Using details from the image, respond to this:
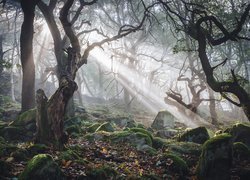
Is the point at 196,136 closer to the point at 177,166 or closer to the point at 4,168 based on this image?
the point at 177,166

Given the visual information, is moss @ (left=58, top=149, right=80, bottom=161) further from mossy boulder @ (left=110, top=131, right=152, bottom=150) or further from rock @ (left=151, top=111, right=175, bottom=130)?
rock @ (left=151, top=111, right=175, bottom=130)

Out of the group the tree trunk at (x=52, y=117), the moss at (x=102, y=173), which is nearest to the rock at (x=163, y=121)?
the tree trunk at (x=52, y=117)

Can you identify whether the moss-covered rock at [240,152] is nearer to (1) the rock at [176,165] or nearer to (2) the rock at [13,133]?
(1) the rock at [176,165]

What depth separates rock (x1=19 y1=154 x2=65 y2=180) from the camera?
719 centimetres

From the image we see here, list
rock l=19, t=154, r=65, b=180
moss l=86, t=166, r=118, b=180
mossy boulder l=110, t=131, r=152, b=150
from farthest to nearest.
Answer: mossy boulder l=110, t=131, r=152, b=150 → moss l=86, t=166, r=118, b=180 → rock l=19, t=154, r=65, b=180

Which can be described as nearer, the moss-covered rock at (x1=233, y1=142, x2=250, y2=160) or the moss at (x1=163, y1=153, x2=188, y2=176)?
the moss at (x1=163, y1=153, x2=188, y2=176)

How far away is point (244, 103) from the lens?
1090 cm

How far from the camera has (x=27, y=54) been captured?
16297 millimetres

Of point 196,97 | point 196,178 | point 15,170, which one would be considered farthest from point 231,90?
point 196,97

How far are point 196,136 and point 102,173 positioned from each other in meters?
7.10

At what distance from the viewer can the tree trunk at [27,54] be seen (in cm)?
1549

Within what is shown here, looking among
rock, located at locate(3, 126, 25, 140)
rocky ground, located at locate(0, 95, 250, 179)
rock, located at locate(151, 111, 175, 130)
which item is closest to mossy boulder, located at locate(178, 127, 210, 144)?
rocky ground, located at locate(0, 95, 250, 179)

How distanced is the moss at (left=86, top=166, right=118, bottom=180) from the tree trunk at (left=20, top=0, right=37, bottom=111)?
9284 mm

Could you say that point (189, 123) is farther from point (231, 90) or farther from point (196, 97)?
point (231, 90)
